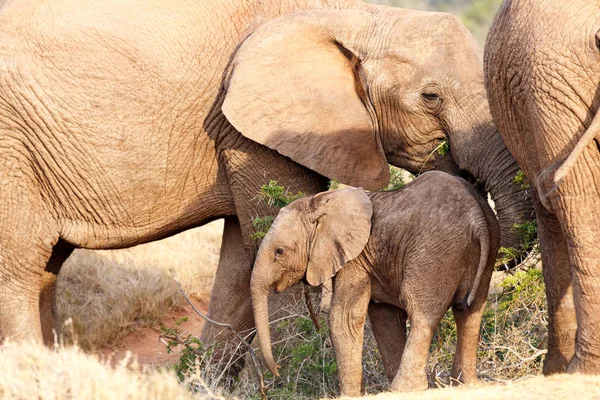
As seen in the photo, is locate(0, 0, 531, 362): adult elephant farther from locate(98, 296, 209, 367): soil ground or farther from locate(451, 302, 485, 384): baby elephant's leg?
locate(98, 296, 209, 367): soil ground

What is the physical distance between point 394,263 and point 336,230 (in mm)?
312

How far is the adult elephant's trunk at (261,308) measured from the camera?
5477 mm

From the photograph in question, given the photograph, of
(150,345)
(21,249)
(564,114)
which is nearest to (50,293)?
(21,249)

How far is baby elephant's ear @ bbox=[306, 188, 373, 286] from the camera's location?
553cm

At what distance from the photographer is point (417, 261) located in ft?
17.4

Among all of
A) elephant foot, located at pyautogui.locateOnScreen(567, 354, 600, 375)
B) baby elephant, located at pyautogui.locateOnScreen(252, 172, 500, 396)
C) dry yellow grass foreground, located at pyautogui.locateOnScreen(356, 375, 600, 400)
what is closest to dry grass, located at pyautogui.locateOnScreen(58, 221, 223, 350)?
baby elephant, located at pyautogui.locateOnScreen(252, 172, 500, 396)

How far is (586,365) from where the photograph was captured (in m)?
4.79

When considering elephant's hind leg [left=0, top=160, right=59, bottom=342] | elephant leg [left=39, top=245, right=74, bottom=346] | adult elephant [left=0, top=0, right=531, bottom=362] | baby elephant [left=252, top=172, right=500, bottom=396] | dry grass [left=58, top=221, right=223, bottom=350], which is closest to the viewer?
baby elephant [left=252, top=172, right=500, bottom=396]

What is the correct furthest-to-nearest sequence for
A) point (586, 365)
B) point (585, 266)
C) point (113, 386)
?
1. point (586, 365)
2. point (585, 266)
3. point (113, 386)

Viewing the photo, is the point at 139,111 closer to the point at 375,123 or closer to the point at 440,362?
the point at 375,123

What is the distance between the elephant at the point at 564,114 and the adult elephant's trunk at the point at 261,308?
130 cm

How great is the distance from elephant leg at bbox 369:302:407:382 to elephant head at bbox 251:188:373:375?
1.32 feet

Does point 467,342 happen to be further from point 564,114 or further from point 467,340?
point 564,114

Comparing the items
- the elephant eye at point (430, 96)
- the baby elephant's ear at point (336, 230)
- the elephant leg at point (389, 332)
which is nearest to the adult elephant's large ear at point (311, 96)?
the elephant eye at point (430, 96)
